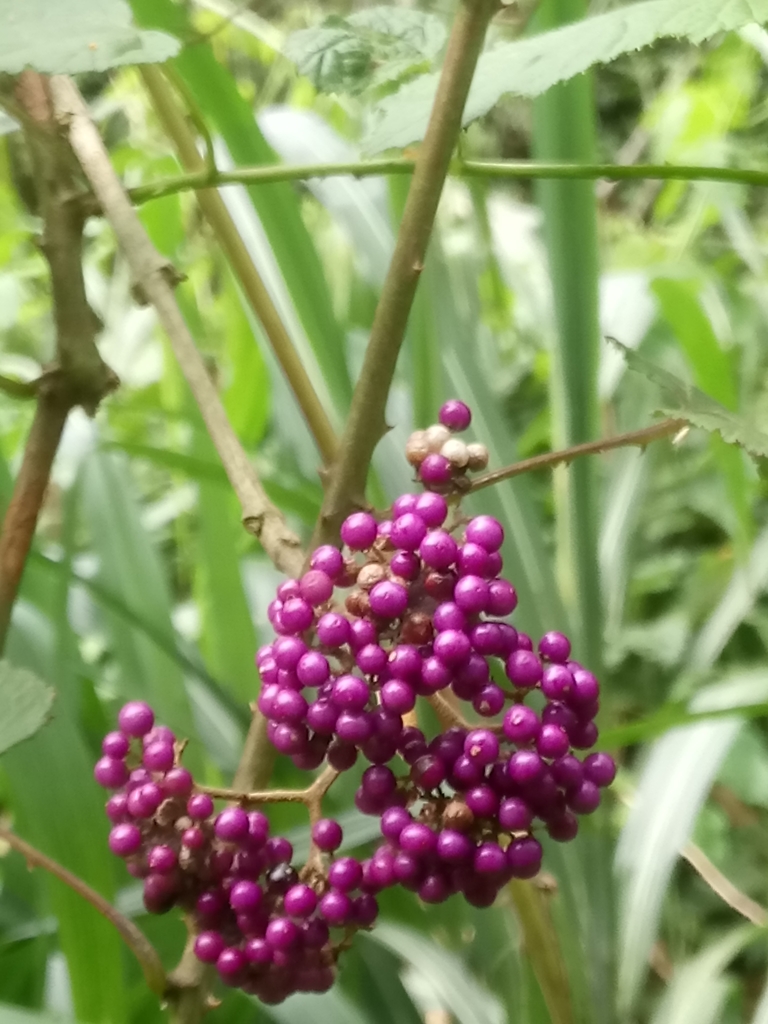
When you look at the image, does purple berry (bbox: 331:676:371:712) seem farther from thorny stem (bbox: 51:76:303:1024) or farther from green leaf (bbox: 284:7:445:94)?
green leaf (bbox: 284:7:445:94)

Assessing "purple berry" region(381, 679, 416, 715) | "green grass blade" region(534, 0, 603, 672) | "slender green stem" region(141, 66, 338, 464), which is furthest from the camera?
"green grass blade" region(534, 0, 603, 672)

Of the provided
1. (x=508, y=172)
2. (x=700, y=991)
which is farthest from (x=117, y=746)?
(x=700, y=991)

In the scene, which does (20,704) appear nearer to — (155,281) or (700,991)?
(155,281)

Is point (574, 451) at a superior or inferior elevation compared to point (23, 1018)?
superior

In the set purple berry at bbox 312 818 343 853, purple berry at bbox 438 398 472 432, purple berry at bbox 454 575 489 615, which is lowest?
purple berry at bbox 312 818 343 853

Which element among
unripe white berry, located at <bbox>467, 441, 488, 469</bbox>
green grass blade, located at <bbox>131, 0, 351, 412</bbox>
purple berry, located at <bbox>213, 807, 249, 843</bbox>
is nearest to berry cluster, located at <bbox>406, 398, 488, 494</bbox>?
unripe white berry, located at <bbox>467, 441, 488, 469</bbox>

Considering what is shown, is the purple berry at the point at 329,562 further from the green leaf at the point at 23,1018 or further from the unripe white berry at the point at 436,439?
the green leaf at the point at 23,1018
